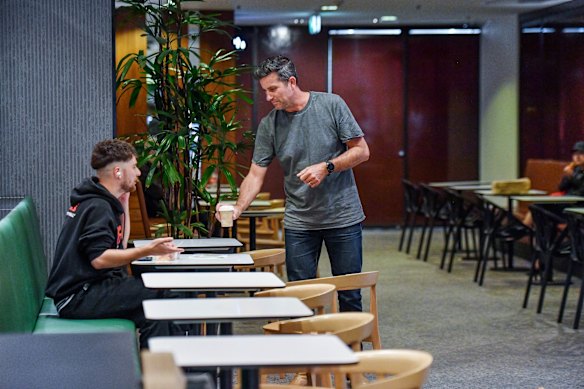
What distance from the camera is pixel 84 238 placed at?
5.08 m

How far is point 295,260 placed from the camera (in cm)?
596

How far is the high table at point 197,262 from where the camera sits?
16.3 feet

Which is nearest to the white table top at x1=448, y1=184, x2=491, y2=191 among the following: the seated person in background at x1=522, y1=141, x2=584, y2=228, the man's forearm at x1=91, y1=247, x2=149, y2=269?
the seated person in background at x1=522, y1=141, x2=584, y2=228

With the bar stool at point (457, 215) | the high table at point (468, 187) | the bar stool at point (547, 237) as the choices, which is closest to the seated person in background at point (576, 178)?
the bar stool at point (457, 215)

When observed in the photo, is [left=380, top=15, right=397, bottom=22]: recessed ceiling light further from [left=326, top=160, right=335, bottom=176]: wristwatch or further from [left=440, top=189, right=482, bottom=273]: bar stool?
[left=326, top=160, right=335, bottom=176]: wristwatch

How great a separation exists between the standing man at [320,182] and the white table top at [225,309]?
2056 millimetres

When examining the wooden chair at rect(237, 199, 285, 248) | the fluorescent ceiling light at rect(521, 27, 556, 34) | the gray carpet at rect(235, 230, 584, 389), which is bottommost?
the gray carpet at rect(235, 230, 584, 389)

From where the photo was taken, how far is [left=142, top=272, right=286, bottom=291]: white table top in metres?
4.15

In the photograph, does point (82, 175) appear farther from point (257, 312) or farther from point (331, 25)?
point (331, 25)

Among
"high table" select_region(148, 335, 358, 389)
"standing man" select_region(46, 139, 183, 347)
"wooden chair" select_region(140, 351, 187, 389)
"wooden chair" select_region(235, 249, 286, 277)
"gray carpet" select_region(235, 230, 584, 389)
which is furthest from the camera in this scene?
"gray carpet" select_region(235, 230, 584, 389)

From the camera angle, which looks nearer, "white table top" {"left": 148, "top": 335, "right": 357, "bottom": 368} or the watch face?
"white table top" {"left": 148, "top": 335, "right": 357, "bottom": 368}

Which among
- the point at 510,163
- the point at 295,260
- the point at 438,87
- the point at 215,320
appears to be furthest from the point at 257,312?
the point at 438,87

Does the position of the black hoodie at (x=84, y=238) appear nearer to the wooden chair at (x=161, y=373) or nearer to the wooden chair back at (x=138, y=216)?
the wooden chair at (x=161, y=373)

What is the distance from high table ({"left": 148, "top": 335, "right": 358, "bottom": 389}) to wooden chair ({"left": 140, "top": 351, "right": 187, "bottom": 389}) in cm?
6
